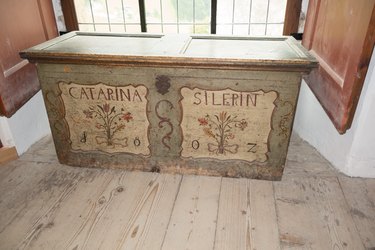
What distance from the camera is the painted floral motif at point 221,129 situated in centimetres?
161

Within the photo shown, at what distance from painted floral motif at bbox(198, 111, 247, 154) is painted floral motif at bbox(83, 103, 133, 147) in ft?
1.38

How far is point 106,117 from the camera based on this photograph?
67.0 inches

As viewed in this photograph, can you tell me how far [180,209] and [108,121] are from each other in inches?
24.4

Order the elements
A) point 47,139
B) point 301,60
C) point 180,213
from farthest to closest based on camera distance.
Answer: point 47,139
point 180,213
point 301,60

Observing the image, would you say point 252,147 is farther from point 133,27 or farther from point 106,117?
point 133,27

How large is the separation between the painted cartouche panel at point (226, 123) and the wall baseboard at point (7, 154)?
1083mm

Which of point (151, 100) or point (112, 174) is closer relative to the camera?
point (151, 100)

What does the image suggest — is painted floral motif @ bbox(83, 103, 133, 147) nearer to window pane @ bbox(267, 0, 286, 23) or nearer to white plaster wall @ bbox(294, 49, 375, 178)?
white plaster wall @ bbox(294, 49, 375, 178)

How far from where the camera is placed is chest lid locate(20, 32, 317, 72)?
4.74 feet

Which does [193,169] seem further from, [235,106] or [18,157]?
[18,157]

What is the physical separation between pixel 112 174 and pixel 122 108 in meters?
0.42

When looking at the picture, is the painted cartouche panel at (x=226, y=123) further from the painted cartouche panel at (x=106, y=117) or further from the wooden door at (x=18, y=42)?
the wooden door at (x=18, y=42)

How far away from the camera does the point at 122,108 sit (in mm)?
1666

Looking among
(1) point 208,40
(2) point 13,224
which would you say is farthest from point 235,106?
(2) point 13,224
